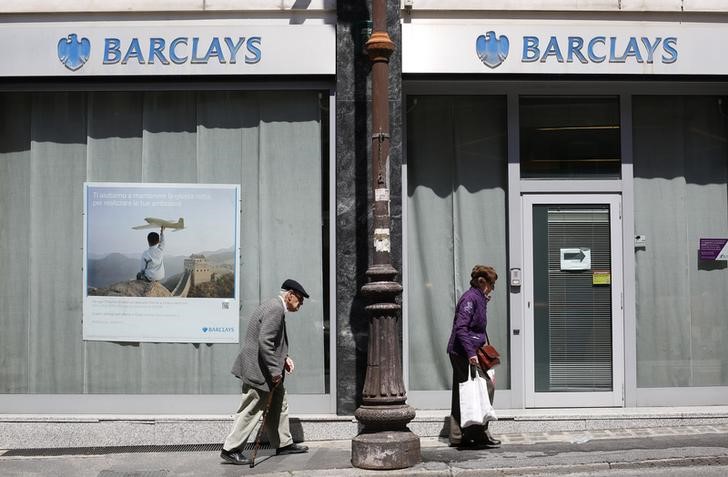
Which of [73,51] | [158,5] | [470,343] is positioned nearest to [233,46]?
[158,5]

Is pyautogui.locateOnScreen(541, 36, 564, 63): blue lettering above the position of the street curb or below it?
above

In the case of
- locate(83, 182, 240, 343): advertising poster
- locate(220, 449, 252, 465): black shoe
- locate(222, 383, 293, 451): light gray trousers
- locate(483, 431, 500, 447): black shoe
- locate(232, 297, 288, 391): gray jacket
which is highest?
locate(83, 182, 240, 343): advertising poster

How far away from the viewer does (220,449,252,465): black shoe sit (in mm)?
9672

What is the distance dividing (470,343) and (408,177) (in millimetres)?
2450

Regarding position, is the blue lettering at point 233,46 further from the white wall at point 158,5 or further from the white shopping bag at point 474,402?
the white shopping bag at point 474,402

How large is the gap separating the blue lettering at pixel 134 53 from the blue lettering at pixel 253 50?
1.13 m

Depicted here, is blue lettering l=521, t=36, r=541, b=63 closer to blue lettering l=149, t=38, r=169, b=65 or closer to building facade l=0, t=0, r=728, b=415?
building facade l=0, t=0, r=728, b=415

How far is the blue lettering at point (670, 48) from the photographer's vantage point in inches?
435

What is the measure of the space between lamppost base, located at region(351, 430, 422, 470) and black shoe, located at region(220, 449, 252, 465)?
114cm

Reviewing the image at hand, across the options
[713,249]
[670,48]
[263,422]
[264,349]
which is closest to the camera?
[264,349]

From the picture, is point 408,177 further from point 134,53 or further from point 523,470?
point 523,470

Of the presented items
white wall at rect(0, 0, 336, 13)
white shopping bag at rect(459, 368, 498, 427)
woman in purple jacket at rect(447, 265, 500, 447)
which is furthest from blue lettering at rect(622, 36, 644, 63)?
white shopping bag at rect(459, 368, 498, 427)

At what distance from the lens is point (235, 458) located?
9.73 meters

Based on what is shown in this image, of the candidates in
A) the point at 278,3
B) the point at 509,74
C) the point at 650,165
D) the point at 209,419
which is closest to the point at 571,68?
the point at 509,74
